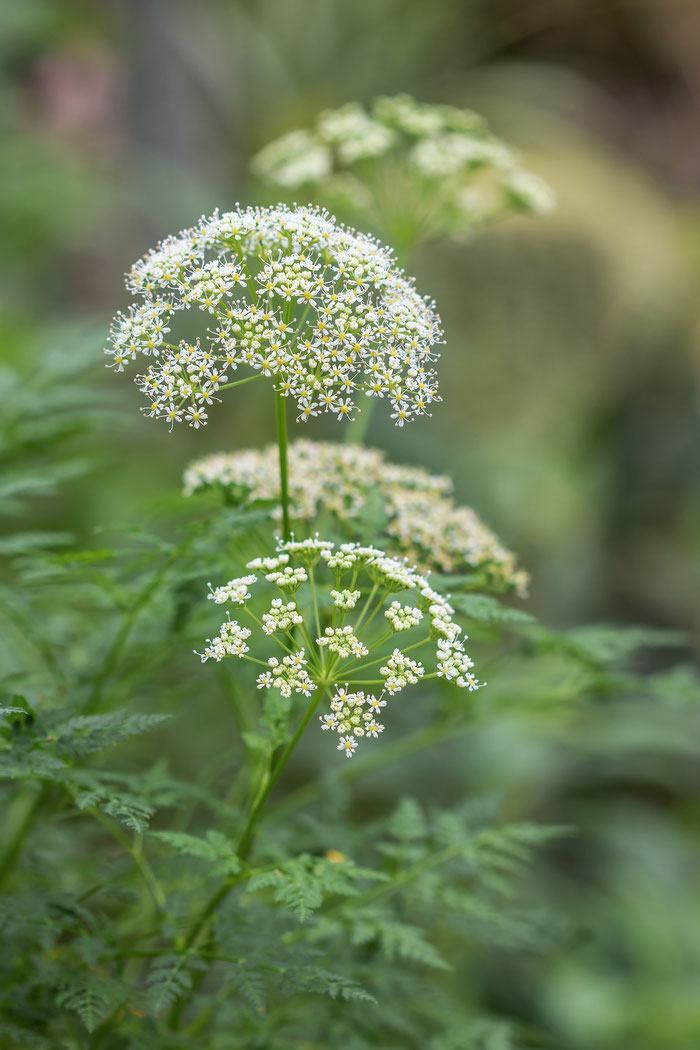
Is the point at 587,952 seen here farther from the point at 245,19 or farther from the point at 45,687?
the point at 245,19

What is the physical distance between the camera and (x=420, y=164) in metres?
3.05

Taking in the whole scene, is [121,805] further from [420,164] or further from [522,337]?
[522,337]

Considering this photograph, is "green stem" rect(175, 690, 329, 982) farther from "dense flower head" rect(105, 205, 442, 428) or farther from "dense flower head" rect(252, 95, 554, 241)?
"dense flower head" rect(252, 95, 554, 241)

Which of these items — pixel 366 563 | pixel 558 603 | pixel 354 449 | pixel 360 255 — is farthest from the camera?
pixel 558 603

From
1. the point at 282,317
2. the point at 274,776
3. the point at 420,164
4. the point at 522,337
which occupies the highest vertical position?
the point at 522,337

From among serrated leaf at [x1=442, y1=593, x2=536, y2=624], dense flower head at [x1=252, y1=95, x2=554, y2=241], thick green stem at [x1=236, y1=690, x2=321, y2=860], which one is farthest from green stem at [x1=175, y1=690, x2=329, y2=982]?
dense flower head at [x1=252, y1=95, x2=554, y2=241]

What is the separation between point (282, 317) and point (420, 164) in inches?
64.4

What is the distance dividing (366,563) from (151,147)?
31.6ft

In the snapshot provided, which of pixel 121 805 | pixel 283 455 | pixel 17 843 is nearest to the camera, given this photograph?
pixel 121 805

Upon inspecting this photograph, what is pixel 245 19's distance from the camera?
37.2 feet

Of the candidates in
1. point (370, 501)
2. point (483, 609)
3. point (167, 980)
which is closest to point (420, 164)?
point (370, 501)

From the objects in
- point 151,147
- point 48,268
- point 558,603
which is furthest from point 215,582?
point 151,147

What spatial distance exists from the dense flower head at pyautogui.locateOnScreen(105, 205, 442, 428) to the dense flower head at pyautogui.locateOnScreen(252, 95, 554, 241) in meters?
1.47

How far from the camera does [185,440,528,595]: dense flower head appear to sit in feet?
6.48
